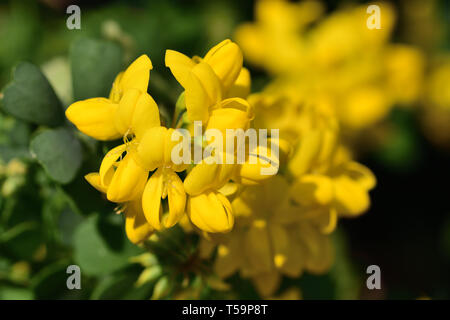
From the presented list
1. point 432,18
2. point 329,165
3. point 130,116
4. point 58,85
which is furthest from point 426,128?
point 130,116

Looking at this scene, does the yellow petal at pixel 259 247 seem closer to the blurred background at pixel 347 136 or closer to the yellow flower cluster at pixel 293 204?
the yellow flower cluster at pixel 293 204

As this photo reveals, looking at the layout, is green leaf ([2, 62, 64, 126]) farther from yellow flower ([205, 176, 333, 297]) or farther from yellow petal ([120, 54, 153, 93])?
yellow flower ([205, 176, 333, 297])

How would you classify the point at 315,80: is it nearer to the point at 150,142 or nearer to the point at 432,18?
the point at 432,18

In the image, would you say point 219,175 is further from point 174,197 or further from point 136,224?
point 136,224

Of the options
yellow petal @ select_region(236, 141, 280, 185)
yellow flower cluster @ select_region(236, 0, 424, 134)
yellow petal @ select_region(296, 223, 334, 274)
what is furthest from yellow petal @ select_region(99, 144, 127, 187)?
yellow flower cluster @ select_region(236, 0, 424, 134)

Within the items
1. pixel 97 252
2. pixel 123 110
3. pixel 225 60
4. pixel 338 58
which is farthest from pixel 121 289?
pixel 338 58
